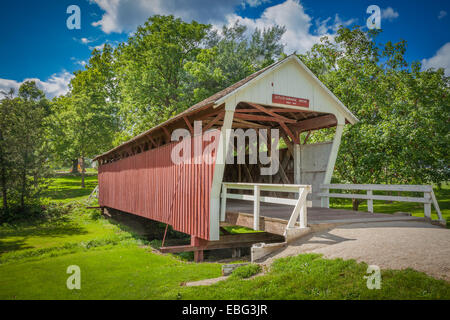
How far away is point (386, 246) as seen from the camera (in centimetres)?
518

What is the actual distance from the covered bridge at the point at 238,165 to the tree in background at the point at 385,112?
9.03ft

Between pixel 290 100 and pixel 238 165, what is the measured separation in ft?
18.7

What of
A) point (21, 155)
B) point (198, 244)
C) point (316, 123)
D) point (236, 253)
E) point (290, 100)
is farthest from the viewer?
point (21, 155)

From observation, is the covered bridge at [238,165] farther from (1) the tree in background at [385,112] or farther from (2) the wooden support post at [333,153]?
(1) the tree in background at [385,112]

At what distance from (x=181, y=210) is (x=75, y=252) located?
4531mm

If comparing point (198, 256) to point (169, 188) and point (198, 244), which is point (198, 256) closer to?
point (198, 244)

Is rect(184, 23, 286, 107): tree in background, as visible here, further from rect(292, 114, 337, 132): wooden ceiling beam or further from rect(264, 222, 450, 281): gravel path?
rect(264, 222, 450, 281): gravel path

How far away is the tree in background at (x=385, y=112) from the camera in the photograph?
36.2 feet

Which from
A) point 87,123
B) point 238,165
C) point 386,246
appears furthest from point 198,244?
point 87,123

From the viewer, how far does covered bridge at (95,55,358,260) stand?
24.5 ft

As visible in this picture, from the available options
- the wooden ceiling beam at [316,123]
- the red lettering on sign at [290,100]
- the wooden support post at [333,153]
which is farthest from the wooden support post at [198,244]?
the wooden ceiling beam at [316,123]

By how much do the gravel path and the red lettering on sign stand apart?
11.3 ft

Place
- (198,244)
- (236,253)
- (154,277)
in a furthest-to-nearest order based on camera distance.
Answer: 1. (236,253)
2. (198,244)
3. (154,277)
